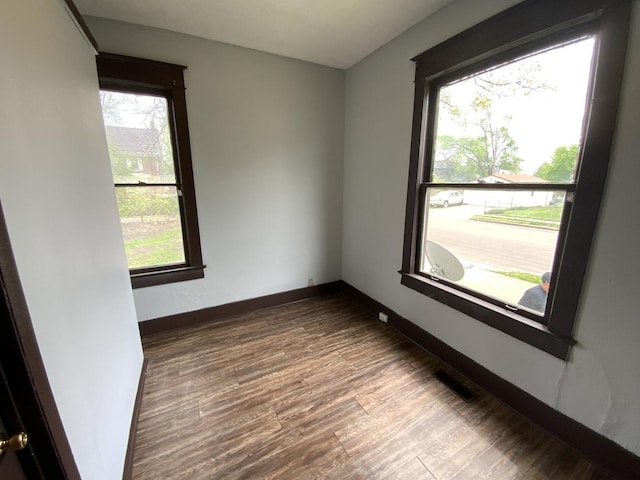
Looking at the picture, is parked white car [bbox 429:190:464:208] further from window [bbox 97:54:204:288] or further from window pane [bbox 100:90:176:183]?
window pane [bbox 100:90:176:183]

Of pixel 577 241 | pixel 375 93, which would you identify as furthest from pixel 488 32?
pixel 577 241

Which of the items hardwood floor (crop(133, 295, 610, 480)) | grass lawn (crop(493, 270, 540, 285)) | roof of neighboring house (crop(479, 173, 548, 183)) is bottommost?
hardwood floor (crop(133, 295, 610, 480))

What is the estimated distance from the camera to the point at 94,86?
4.92 ft

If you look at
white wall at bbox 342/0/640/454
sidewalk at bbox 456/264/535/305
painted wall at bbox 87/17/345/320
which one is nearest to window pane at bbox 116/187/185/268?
painted wall at bbox 87/17/345/320

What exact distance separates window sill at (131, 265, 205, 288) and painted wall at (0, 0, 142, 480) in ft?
3.03

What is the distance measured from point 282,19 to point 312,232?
1.94 metres

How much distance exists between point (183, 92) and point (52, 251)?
1.91 meters

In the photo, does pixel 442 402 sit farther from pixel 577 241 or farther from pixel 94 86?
pixel 94 86

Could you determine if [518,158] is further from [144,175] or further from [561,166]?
[144,175]

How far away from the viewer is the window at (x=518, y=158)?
4.10 feet

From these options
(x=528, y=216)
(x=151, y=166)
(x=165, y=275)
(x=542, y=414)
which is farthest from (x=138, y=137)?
(x=542, y=414)

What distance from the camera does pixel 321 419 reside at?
158 cm

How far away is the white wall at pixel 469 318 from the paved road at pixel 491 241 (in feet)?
0.80

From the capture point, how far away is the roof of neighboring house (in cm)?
149
